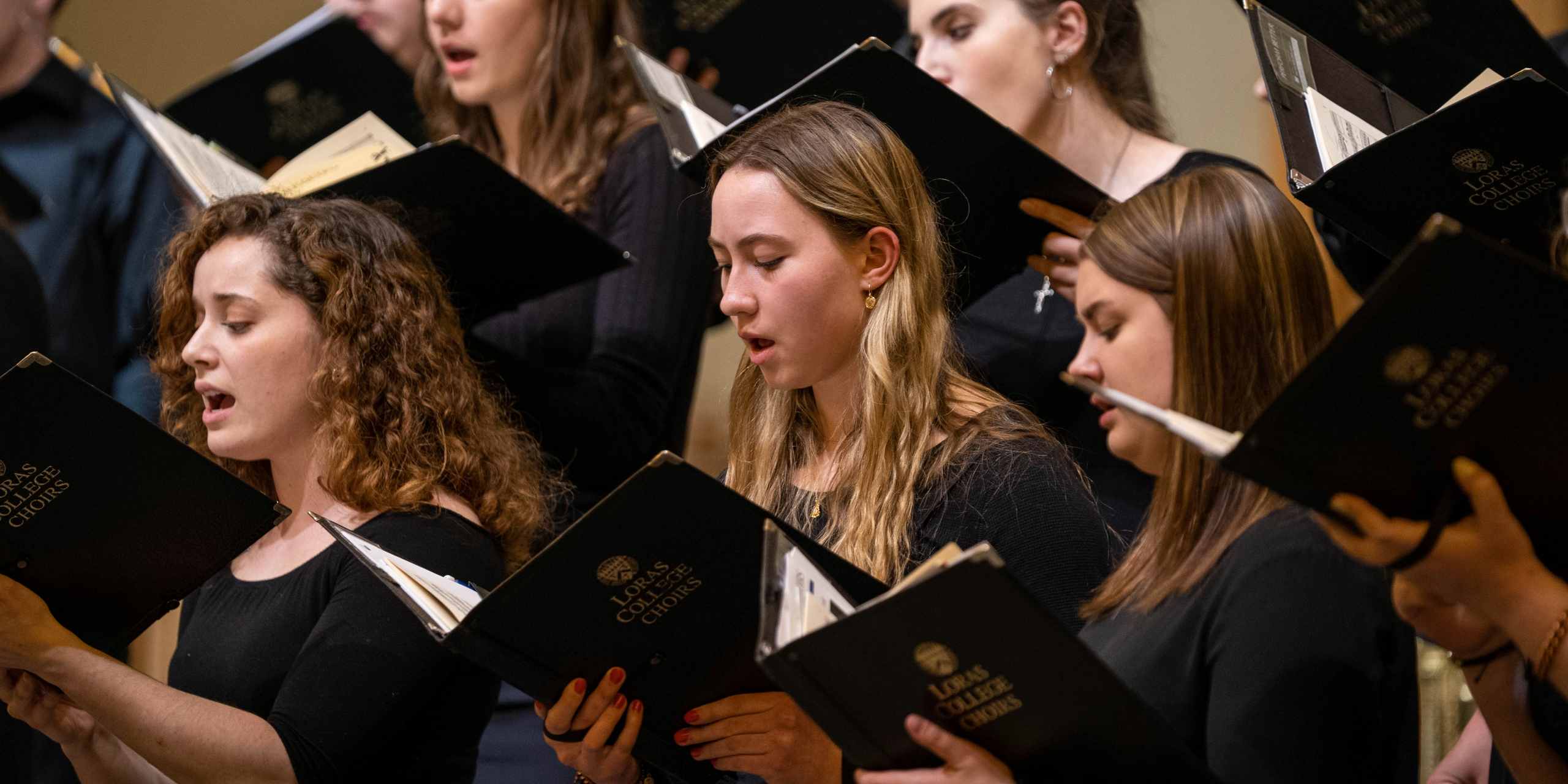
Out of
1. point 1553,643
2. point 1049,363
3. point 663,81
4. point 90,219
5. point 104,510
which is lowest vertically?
point 90,219

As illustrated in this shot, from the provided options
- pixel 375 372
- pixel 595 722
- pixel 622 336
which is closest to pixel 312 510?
pixel 375 372

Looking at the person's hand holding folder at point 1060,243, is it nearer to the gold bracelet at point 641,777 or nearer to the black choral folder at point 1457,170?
the black choral folder at point 1457,170

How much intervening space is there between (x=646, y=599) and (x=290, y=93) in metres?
1.82

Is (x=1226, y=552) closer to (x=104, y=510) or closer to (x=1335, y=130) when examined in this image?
(x=1335, y=130)

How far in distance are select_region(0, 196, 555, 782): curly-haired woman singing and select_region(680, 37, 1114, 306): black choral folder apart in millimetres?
478

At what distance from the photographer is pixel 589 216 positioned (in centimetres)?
254

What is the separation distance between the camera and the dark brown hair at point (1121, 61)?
2.49m

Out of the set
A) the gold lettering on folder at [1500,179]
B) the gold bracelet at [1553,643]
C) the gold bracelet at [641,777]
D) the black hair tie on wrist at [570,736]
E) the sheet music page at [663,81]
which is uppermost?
the gold lettering on folder at [1500,179]

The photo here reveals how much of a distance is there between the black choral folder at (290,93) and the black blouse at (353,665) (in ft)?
3.69

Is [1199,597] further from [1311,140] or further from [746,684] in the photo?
[1311,140]

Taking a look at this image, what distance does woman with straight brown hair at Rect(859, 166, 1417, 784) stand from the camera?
4.09 feet

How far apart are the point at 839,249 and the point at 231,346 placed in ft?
2.74

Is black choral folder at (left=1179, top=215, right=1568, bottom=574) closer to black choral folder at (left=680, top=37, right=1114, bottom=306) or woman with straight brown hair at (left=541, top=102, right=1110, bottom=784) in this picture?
woman with straight brown hair at (left=541, top=102, right=1110, bottom=784)

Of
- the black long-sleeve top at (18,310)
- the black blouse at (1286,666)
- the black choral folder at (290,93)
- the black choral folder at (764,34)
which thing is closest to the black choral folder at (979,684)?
the black blouse at (1286,666)
